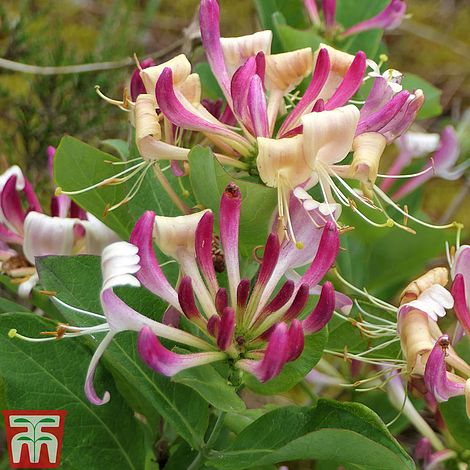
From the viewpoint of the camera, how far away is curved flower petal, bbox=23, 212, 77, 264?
3.11 ft

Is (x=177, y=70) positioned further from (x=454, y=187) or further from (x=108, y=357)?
(x=454, y=187)

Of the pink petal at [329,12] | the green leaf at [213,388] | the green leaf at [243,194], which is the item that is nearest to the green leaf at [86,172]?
the green leaf at [243,194]

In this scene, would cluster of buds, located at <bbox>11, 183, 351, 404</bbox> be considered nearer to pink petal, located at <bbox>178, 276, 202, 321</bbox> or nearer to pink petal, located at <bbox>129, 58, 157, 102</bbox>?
pink petal, located at <bbox>178, 276, 202, 321</bbox>

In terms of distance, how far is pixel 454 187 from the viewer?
231 cm

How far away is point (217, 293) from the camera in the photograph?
0.71m

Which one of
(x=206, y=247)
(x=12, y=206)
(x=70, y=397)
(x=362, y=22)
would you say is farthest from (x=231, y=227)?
(x=362, y=22)

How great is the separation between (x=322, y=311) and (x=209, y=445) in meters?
0.20

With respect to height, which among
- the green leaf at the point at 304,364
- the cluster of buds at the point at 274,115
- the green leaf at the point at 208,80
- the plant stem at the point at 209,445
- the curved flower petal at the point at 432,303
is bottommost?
the plant stem at the point at 209,445

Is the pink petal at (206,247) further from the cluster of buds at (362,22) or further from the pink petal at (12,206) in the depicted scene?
the cluster of buds at (362,22)

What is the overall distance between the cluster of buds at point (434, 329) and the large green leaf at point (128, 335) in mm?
207

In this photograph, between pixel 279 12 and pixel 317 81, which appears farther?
pixel 279 12

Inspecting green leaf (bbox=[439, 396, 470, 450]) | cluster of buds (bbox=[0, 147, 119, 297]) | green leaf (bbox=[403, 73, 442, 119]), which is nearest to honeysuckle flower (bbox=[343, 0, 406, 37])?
green leaf (bbox=[403, 73, 442, 119])

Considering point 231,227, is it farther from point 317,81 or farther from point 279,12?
point 279,12

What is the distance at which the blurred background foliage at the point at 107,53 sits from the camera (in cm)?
163
